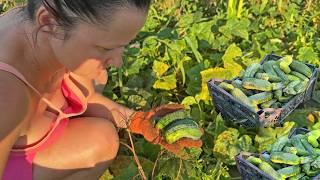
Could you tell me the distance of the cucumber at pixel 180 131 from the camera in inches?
84.1

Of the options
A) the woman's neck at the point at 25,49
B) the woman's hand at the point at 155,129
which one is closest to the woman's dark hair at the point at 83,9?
the woman's neck at the point at 25,49

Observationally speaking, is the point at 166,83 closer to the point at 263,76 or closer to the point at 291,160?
the point at 263,76

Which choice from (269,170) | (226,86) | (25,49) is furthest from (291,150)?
(25,49)

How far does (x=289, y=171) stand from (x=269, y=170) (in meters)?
0.10

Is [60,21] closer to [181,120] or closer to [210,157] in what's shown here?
[181,120]

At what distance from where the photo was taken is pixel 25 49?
192 centimetres

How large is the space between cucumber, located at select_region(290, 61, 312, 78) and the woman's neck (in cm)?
143

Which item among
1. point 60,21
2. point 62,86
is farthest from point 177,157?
point 60,21

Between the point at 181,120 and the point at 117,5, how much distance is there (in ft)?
2.19

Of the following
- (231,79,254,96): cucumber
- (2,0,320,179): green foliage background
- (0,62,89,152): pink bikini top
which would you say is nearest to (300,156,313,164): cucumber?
(2,0,320,179): green foliage background

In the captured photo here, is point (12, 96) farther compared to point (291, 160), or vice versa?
point (291, 160)

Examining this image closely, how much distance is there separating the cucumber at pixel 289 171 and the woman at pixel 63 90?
1.46 feet

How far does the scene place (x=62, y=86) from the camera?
2.34 meters

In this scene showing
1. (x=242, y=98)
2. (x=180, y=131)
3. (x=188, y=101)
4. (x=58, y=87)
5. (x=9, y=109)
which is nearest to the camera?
(x=9, y=109)
